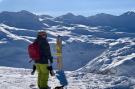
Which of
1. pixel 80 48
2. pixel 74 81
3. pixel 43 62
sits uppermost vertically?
pixel 43 62

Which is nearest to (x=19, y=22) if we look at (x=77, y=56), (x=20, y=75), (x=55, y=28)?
(x=55, y=28)

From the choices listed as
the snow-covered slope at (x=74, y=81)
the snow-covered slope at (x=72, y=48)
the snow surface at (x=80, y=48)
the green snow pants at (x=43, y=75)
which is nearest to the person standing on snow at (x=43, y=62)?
the green snow pants at (x=43, y=75)

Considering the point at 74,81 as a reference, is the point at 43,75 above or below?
above

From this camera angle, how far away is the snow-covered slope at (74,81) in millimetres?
20016

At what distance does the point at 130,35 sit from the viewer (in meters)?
184

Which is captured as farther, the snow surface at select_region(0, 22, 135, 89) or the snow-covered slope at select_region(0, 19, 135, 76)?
the snow-covered slope at select_region(0, 19, 135, 76)

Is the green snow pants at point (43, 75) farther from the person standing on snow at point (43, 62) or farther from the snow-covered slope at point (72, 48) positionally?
the snow-covered slope at point (72, 48)

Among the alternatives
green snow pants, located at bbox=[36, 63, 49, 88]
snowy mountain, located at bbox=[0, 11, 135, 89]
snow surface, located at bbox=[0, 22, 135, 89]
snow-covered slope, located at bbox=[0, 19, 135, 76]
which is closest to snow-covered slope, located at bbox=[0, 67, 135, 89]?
snowy mountain, located at bbox=[0, 11, 135, 89]

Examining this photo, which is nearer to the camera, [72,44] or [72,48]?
[72,48]

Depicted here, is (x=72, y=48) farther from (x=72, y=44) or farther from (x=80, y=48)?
(x=72, y=44)

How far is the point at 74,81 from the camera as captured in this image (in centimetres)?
2153

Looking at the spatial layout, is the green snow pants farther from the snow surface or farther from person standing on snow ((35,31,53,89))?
the snow surface

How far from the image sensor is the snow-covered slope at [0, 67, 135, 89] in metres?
20.0

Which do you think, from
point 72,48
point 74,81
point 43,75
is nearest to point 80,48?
point 72,48
